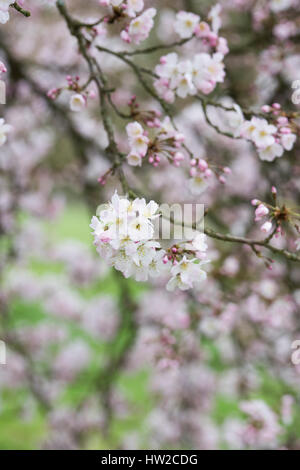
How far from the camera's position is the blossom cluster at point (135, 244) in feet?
4.14

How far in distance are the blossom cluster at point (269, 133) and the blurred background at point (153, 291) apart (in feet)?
0.98

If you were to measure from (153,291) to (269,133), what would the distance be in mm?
2941

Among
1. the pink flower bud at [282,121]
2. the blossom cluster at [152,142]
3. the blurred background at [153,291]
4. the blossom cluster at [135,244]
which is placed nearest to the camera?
the blossom cluster at [135,244]

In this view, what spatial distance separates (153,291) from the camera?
4.50m

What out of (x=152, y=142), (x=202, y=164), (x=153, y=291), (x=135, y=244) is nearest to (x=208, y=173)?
(x=202, y=164)

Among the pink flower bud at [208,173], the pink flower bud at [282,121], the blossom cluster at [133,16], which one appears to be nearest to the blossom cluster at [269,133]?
the pink flower bud at [282,121]

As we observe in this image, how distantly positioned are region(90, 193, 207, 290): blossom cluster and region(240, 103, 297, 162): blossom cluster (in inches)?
22.5

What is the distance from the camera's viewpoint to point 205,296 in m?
2.68

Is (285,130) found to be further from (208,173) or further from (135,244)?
(135,244)

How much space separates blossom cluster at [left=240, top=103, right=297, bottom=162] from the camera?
5.69 feet

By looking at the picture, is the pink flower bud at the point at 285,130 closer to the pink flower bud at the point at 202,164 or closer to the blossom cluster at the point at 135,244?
the pink flower bud at the point at 202,164

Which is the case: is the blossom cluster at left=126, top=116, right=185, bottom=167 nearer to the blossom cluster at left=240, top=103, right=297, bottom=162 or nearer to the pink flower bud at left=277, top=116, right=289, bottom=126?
the blossom cluster at left=240, top=103, right=297, bottom=162

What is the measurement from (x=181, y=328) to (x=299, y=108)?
68.2 inches

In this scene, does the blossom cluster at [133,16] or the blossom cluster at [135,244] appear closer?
the blossom cluster at [135,244]
